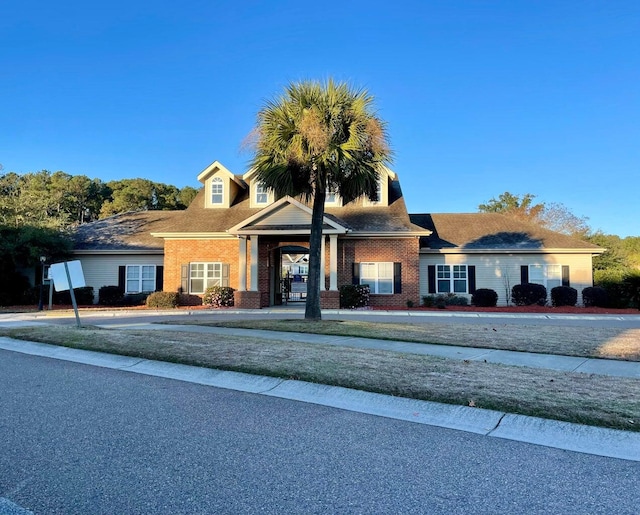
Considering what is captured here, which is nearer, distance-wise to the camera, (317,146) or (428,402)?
(428,402)

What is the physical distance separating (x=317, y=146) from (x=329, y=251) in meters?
10.1

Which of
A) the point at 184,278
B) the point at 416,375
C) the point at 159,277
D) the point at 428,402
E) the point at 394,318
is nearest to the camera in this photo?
the point at 428,402

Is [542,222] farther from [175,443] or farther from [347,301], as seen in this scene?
[175,443]

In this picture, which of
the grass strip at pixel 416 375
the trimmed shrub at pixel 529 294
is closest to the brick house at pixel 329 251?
the trimmed shrub at pixel 529 294

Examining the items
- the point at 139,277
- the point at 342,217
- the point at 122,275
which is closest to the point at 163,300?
the point at 139,277

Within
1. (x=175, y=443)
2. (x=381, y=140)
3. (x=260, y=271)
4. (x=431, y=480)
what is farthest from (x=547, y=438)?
(x=260, y=271)

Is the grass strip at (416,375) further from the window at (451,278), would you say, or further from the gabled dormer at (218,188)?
the gabled dormer at (218,188)

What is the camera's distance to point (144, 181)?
52.2m

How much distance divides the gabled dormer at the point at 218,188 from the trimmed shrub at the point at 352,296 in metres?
8.65

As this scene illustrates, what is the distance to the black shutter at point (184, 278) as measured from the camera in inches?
954

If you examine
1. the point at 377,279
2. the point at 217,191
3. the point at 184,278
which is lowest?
the point at 377,279

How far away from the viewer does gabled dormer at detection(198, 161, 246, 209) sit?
2625cm

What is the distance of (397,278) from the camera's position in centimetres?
2308

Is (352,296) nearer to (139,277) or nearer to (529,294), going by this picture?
(529,294)
